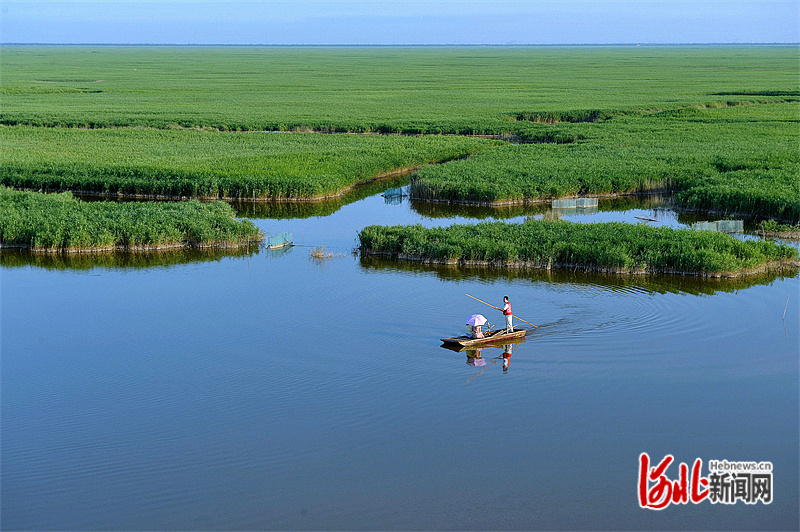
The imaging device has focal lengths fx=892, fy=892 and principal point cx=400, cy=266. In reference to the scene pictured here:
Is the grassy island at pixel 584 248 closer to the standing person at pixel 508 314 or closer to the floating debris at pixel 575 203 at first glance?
the standing person at pixel 508 314

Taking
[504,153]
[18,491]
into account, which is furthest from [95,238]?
[504,153]

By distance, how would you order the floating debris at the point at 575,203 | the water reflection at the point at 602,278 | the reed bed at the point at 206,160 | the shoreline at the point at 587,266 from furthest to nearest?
the reed bed at the point at 206,160 → the floating debris at the point at 575,203 → the shoreline at the point at 587,266 → the water reflection at the point at 602,278

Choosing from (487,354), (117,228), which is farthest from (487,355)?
(117,228)

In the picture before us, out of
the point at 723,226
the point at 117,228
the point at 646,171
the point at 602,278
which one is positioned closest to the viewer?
the point at 602,278

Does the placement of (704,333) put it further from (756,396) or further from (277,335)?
(277,335)

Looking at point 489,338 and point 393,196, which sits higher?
point 393,196

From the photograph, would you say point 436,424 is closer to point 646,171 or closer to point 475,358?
point 475,358

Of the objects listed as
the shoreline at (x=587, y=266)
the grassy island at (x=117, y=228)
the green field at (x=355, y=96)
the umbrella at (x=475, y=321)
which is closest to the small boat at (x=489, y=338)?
the umbrella at (x=475, y=321)

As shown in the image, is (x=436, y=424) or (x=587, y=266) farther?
(x=587, y=266)
